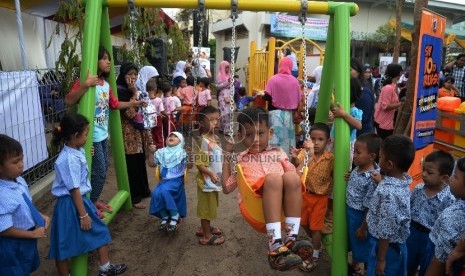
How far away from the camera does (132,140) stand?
4.29m

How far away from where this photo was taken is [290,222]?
253 cm

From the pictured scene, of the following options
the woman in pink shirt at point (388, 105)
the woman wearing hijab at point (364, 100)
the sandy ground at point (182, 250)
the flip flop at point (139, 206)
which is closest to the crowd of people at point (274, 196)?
the sandy ground at point (182, 250)

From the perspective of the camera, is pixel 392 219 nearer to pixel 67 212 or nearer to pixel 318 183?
pixel 318 183

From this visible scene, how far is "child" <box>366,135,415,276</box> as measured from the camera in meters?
2.24

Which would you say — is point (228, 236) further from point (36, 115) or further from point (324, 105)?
point (36, 115)

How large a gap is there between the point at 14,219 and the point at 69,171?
0.46m

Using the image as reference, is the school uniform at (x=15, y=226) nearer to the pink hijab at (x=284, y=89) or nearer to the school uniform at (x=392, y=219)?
the school uniform at (x=392, y=219)

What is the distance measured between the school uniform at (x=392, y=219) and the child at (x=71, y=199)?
1964 mm

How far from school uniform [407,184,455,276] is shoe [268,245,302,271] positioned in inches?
33.0

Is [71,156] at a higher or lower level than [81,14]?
lower

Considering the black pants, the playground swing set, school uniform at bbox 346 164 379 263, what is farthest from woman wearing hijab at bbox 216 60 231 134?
school uniform at bbox 346 164 379 263

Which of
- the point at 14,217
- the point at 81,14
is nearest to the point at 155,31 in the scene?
the point at 81,14

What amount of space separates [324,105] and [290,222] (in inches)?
60.2

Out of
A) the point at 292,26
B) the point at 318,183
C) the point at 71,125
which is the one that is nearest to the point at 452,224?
the point at 318,183
